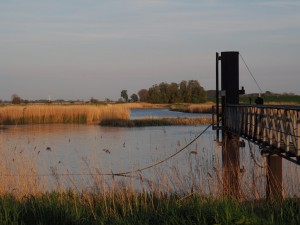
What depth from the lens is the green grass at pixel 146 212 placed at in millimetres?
6508

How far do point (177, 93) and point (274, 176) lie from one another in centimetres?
8778

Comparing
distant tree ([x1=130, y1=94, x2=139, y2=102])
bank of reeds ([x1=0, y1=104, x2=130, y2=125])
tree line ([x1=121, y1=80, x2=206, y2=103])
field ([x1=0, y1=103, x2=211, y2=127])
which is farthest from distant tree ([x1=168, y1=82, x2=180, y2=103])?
bank of reeds ([x1=0, y1=104, x2=130, y2=125])

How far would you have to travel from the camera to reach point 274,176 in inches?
368

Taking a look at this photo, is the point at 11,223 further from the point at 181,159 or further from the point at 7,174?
the point at 181,159

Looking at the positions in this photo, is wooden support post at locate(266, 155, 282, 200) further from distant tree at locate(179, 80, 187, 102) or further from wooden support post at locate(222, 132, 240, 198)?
distant tree at locate(179, 80, 187, 102)

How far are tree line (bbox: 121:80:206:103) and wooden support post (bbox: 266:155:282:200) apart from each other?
84903 mm

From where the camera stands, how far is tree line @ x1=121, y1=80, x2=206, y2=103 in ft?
312

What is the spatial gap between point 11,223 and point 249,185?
4.58m

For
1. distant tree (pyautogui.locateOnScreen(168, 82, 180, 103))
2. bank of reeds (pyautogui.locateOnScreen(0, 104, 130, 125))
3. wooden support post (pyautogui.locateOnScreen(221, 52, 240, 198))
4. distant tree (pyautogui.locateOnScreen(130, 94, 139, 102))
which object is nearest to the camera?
wooden support post (pyautogui.locateOnScreen(221, 52, 240, 198))

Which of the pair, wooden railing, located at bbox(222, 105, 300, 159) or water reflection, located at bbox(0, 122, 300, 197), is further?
water reflection, located at bbox(0, 122, 300, 197)

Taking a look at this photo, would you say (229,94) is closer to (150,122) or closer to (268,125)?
(268,125)

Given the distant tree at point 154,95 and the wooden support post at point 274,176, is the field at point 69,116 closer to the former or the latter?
the wooden support post at point 274,176

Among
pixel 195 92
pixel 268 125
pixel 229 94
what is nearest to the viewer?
pixel 268 125

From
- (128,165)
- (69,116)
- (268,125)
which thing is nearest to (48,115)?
(69,116)
